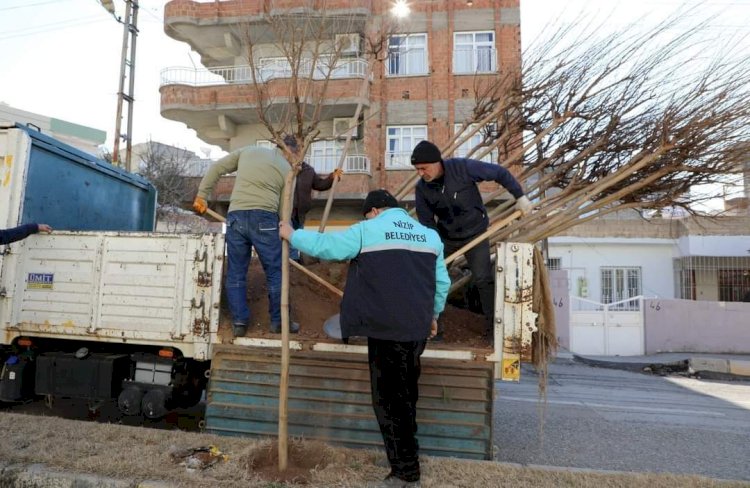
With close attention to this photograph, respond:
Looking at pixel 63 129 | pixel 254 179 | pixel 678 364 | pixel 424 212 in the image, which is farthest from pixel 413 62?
pixel 63 129

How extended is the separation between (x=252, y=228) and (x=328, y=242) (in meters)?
1.27

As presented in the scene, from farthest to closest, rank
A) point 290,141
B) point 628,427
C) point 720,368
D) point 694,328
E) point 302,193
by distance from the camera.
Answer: point 694,328, point 720,368, point 302,193, point 628,427, point 290,141

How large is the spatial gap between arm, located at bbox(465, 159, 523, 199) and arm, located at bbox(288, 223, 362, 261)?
145cm

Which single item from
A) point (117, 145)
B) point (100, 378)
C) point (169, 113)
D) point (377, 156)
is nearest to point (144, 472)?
point (100, 378)

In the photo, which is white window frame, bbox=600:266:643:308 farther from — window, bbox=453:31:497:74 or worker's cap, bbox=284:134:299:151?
worker's cap, bbox=284:134:299:151

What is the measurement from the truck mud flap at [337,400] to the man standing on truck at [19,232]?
6.41 feet

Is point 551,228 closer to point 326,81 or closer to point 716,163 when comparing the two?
point 716,163

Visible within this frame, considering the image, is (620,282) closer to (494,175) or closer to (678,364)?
(678,364)

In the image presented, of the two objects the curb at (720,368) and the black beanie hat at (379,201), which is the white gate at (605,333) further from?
the black beanie hat at (379,201)

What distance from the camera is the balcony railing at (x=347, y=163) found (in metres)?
15.5

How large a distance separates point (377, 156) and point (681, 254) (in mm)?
11454

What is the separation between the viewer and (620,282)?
19062mm

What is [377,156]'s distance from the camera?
54.0 ft

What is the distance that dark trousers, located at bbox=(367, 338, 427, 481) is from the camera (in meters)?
3.14
